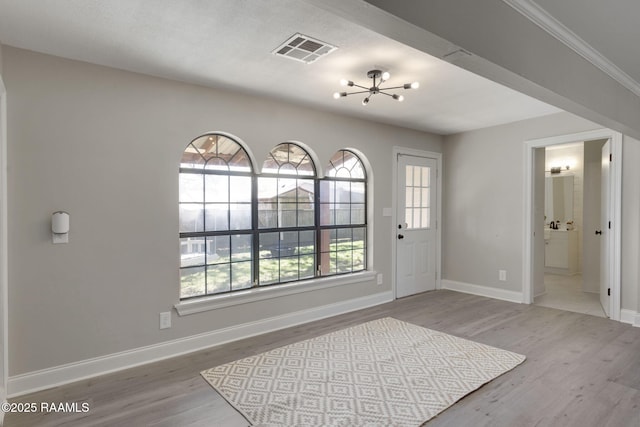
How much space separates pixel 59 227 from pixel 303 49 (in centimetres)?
222

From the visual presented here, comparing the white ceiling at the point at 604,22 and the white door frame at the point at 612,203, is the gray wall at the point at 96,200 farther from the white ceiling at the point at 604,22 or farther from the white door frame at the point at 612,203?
the white door frame at the point at 612,203

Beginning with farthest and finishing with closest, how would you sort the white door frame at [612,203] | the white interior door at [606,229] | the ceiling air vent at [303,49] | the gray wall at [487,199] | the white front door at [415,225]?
the white front door at [415,225], the gray wall at [487,199], the white interior door at [606,229], the white door frame at [612,203], the ceiling air vent at [303,49]

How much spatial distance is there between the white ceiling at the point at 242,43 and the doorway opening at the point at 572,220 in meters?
2.73

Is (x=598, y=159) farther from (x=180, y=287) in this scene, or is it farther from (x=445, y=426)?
(x=180, y=287)

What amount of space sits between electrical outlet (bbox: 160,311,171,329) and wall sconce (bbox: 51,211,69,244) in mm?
977

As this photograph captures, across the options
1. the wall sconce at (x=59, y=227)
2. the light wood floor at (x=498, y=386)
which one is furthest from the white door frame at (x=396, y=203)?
the wall sconce at (x=59, y=227)

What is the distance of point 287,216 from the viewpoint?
4035 millimetres

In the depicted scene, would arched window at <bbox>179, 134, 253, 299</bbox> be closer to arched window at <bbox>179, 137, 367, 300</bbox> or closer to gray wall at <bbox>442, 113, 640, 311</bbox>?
arched window at <bbox>179, 137, 367, 300</bbox>

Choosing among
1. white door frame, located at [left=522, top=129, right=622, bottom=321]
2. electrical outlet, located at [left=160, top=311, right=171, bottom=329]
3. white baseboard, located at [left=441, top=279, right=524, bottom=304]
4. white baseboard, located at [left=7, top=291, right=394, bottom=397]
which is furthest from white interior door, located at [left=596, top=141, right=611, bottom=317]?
electrical outlet, located at [left=160, top=311, right=171, bottom=329]

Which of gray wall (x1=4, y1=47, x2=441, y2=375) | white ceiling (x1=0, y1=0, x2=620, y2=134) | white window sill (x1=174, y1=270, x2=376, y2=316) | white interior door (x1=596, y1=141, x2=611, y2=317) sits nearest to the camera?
white ceiling (x1=0, y1=0, x2=620, y2=134)

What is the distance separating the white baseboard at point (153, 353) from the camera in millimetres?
2541

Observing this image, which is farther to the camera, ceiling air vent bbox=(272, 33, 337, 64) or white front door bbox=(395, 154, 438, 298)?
white front door bbox=(395, 154, 438, 298)

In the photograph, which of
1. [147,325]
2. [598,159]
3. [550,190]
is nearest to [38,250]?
[147,325]

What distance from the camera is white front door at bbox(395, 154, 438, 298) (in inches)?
200
